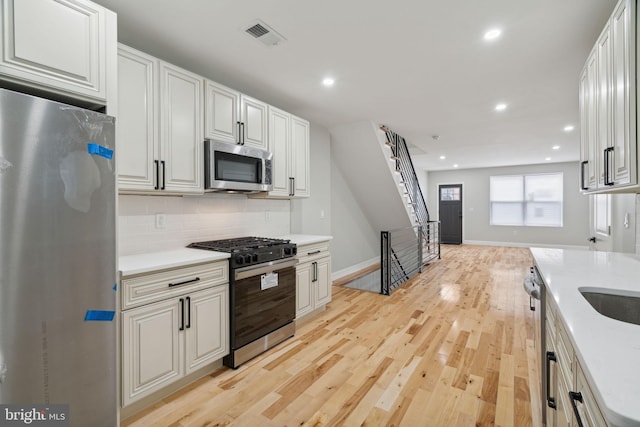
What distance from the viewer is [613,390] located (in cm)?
62

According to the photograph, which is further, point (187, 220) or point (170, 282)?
point (187, 220)

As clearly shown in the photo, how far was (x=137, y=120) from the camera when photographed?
2.11 metres

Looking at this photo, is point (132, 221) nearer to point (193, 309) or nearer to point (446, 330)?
point (193, 309)

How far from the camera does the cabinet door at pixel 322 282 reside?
3.43 m

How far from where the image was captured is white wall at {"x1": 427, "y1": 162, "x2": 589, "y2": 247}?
27.2 ft

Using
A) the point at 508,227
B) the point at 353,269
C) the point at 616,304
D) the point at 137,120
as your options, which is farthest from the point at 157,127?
the point at 508,227

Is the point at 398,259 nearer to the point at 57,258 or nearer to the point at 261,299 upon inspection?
the point at 261,299

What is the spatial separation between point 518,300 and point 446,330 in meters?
1.71

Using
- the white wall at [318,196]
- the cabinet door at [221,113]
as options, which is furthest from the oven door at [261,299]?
the white wall at [318,196]

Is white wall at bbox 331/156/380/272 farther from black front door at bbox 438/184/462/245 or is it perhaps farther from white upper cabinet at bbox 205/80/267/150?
black front door at bbox 438/184/462/245

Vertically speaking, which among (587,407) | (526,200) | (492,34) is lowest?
(587,407)

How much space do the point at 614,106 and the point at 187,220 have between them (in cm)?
315

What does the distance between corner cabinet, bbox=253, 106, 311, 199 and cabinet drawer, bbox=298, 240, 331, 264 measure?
2.21ft

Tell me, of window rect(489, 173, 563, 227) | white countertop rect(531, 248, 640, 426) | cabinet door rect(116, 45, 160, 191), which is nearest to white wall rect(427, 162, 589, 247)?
window rect(489, 173, 563, 227)
